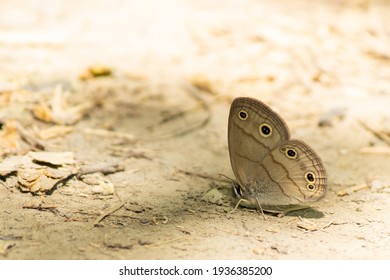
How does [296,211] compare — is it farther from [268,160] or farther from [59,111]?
[59,111]

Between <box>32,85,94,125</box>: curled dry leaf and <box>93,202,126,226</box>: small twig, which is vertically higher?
<box>32,85,94,125</box>: curled dry leaf

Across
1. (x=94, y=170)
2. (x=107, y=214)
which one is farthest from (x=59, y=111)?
(x=107, y=214)

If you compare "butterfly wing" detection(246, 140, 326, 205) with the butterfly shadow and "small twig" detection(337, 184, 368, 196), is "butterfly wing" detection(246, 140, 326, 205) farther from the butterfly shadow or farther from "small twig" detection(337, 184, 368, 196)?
"small twig" detection(337, 184, 368, 196)

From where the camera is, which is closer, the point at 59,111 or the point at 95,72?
the point at 59,111

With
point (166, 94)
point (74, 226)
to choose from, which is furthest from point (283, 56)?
point (74, 226)

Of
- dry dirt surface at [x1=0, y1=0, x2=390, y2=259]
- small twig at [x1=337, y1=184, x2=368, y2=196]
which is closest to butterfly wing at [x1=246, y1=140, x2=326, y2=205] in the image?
dry dirt surface at [x1=0, y1=0, x2=390, y2=259]

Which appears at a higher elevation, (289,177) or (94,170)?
(289,177)
